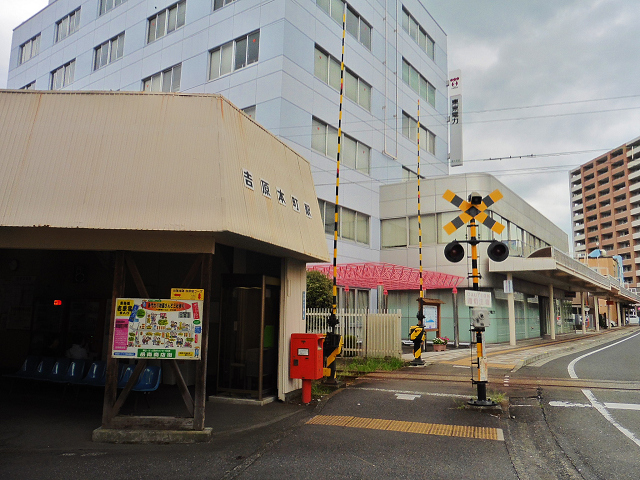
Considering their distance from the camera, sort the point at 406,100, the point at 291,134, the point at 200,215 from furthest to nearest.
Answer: the point at 406,100 < the point at 291,134 < the point at 200,215

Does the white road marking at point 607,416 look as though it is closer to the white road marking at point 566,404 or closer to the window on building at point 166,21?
the white road marking at point 566,404

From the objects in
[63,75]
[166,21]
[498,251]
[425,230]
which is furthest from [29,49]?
[498,251]

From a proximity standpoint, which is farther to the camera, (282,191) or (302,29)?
(302,29)

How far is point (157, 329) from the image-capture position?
280 inches

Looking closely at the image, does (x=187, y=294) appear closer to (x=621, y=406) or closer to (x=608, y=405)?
(x=608, y=405)

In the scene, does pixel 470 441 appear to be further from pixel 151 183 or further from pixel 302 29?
pixel 302 29

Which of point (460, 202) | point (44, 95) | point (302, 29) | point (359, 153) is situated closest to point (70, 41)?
point (302, 29)

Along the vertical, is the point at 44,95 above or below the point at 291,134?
below

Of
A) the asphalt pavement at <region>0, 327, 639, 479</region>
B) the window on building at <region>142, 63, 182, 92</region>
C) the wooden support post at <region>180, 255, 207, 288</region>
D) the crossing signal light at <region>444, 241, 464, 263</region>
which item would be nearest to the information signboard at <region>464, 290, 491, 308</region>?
the crossing signal light at <region>444, 241, 464, 263</region>

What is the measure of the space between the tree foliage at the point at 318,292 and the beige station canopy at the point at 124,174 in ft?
39.3

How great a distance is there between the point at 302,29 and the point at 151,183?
59.2 ft

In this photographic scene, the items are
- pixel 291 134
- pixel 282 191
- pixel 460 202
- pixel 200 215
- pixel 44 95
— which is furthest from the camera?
pixel 291 134

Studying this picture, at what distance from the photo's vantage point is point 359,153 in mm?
26344

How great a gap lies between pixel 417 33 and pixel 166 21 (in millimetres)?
16531
